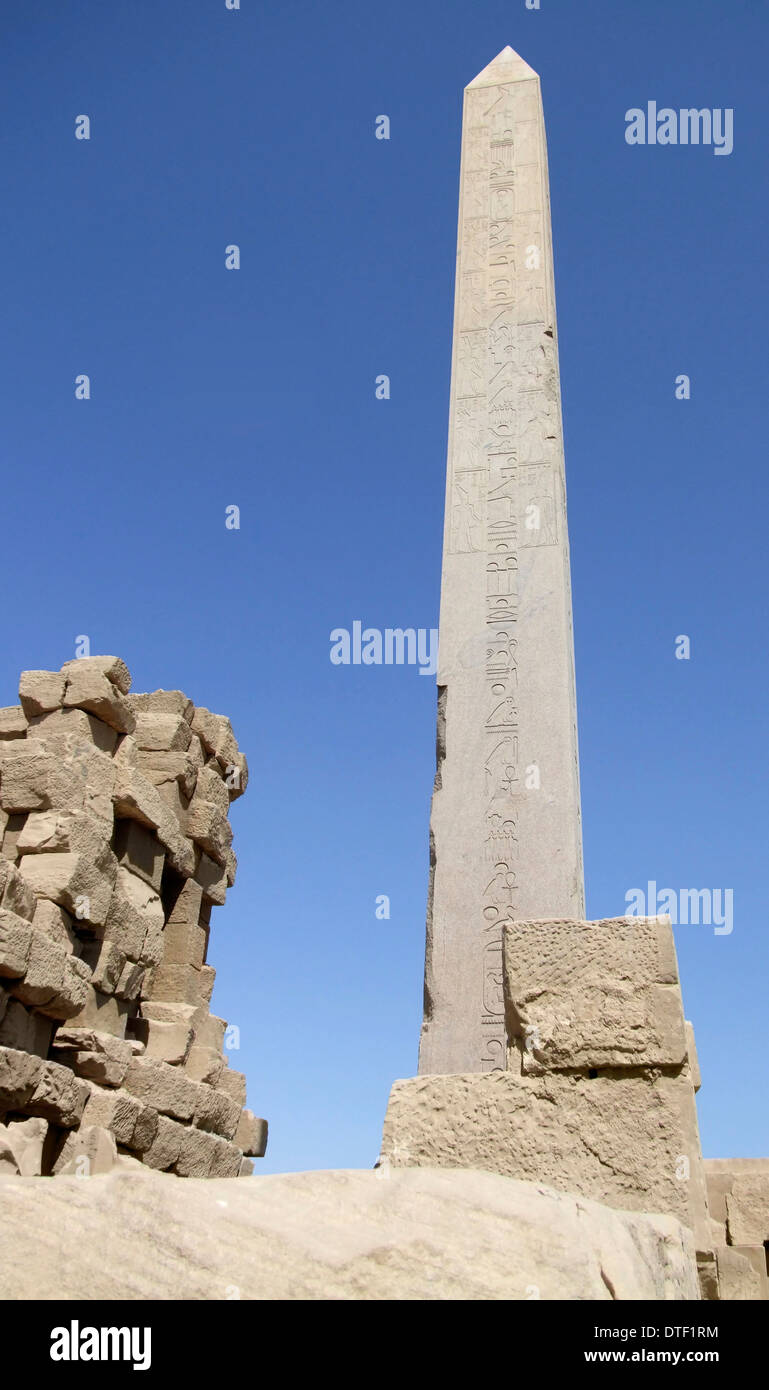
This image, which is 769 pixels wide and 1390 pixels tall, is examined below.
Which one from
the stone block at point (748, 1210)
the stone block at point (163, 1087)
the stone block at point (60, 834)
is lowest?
the stone block at point (748, 1210)

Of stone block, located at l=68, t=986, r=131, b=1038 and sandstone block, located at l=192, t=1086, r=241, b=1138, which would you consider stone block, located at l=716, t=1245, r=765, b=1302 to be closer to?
sandstone block, located at l=192, t=1086, r=241, b=1138

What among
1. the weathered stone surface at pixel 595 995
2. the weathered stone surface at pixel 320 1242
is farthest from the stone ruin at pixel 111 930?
the weathered stone surface at pixel 320 1242

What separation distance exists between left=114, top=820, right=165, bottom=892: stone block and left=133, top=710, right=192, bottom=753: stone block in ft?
1.73

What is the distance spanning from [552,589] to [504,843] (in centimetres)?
134

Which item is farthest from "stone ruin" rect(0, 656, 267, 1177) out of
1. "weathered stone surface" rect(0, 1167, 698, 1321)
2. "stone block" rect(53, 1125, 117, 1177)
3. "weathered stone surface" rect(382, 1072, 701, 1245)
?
"weathered stone surface" rect(0, 1167, 698, 1321)

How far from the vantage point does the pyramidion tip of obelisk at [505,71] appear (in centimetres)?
831

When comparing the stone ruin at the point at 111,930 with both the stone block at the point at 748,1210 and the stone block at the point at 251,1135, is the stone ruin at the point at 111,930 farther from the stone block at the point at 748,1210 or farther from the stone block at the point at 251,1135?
the stone block at the point at 748,1210

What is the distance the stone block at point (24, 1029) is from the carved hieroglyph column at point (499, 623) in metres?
1.63

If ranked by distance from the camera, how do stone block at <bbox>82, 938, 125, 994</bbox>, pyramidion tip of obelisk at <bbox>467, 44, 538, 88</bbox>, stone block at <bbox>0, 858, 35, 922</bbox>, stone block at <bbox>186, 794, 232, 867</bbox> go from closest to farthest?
stone block at <bbox>0, 858, 35, 922</bbox>
stone block at <bbox>82, 938, 125, 994</bbox>
stone block at <bbox>186, 794, 232, 867</bbox>
pyramidion tip of obelisk at <bbox>467, 44, 538, 88</bbox>

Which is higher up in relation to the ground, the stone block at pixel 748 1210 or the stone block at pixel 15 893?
the stone block at pixel 15 893

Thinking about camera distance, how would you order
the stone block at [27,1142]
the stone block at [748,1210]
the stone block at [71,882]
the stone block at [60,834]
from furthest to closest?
the stone block at [748,1210] → the stone block at [60,834] → the stone block at [71,882] → the stone block at [27,1142]

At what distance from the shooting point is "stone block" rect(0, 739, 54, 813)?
574cm
